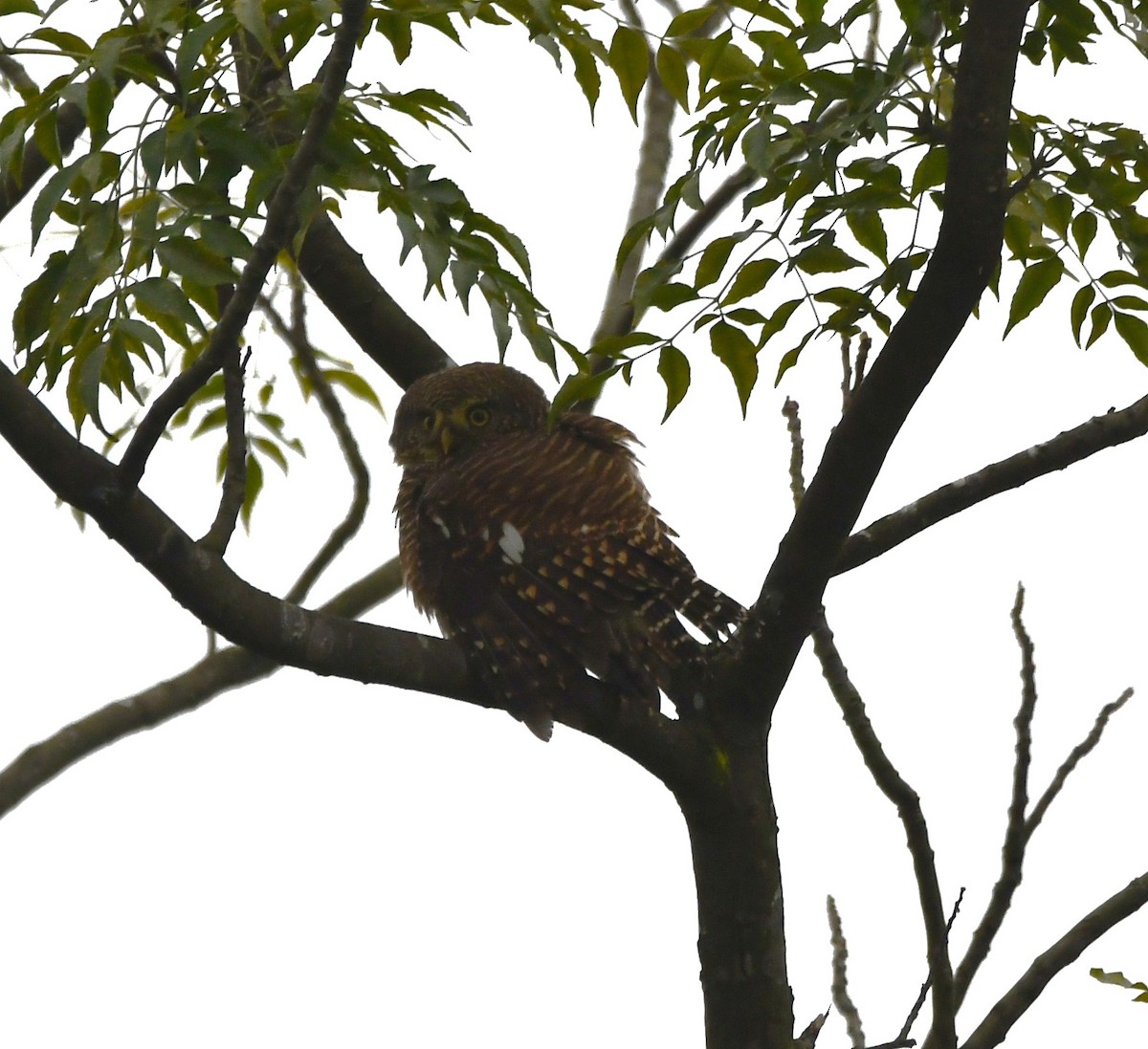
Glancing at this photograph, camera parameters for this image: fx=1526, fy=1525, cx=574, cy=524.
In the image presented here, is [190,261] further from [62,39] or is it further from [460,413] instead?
[460,413]

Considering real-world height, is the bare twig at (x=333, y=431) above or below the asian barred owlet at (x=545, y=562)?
above

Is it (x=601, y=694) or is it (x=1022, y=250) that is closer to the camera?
(x=1022, y=250)

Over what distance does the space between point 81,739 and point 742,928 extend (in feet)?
7.39

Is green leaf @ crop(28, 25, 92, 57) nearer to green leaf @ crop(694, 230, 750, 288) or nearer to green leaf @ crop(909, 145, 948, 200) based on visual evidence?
green leaf @ crop(694, 230, 750, 288)

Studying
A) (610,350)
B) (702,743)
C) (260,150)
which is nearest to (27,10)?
(260,150)

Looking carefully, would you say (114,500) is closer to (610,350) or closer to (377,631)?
(377,631)

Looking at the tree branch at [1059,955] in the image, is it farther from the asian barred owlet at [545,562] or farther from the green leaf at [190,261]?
the green leaf at [190,261]

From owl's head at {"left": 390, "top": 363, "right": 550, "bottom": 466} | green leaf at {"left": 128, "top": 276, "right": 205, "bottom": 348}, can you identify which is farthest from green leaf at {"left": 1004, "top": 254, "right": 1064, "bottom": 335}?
owl's head at {"left": 390, "top": 363, "right": 550, "bottom": 466}

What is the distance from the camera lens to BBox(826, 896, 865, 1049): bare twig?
295 centimetres

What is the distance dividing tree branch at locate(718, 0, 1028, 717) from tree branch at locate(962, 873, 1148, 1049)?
0.67 m

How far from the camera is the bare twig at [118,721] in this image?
4172 mm

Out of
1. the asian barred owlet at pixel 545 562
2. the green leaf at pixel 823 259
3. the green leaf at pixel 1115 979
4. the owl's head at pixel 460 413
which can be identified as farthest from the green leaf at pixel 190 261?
the owl's head at pixel 460 413

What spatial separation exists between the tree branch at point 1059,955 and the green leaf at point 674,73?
1598 millimetres

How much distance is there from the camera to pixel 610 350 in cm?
247
